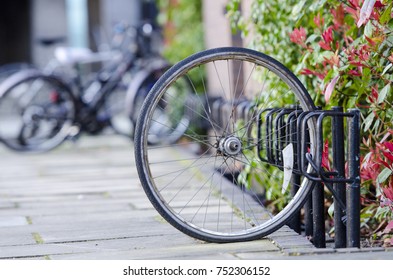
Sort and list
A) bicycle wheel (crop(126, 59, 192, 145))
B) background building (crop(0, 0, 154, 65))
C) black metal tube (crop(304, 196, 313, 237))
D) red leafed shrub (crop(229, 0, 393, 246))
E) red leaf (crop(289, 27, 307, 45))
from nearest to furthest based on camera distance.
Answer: red leafed shrub (crop(229, 0, 393, 246)) → black metal tube (crop(304, 196, 313, 237)) → red leaf (crop(289, 27, 307, 45)) → bicycle wheel (crop(126, 59, 192, 145)) → background building (crop(0, 0, 154, 65))

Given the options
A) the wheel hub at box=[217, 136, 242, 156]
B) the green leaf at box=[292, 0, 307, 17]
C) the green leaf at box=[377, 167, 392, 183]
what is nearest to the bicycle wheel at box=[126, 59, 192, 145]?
the green leaf at box=[292, 0, 307, 17]

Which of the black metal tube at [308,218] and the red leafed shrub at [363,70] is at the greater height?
the red leafed shrub at [363,70]

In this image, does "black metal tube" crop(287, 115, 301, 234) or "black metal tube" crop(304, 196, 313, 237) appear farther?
"black metal tube" crop(304, 196, 313, 237)

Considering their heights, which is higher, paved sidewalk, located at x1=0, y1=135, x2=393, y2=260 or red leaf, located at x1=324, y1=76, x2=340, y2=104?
red leaf, located at x1=324, y1=76, x2=340, y2=104

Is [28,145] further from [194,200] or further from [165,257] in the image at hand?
[165,257]

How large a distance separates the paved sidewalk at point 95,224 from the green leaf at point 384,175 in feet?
1.19

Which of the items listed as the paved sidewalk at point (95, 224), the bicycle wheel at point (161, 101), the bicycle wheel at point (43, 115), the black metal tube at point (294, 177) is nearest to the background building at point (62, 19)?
the bicycle wheel at point (161, 101)

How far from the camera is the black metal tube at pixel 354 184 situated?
330 centimetres

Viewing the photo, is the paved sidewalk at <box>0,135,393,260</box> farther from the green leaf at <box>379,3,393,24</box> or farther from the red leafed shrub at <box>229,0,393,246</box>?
the green leaf at <box>379,3,393,24</box>

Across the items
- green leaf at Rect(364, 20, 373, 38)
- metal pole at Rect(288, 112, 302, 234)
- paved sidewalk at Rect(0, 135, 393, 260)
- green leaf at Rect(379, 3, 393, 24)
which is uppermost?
green leaf at Rect(379, 3, 393, 24)

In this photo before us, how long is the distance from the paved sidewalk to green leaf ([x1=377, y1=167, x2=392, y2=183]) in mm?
362

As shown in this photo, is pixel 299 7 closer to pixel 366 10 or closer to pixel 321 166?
pixel 366 10

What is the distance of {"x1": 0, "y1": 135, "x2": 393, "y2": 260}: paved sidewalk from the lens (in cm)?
334

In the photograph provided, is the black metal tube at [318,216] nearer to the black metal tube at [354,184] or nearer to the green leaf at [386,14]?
the black metal tube at [354,184]
